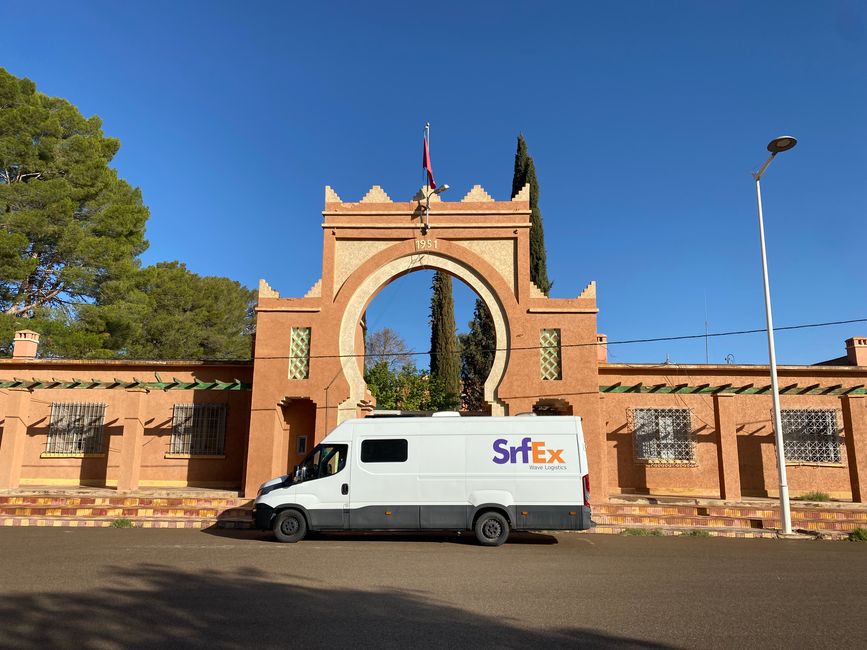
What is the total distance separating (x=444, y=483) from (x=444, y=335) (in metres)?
22.4

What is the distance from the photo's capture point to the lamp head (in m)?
13.3

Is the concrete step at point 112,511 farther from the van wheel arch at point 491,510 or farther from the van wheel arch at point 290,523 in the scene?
the van wheel arch at point 491,510

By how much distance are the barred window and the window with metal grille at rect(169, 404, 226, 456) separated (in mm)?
12859

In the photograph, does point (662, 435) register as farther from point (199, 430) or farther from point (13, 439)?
point (13, 439)

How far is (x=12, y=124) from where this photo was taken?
23.9m

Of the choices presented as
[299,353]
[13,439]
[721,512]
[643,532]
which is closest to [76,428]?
[13,439]

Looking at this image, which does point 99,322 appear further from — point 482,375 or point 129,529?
point 482,375

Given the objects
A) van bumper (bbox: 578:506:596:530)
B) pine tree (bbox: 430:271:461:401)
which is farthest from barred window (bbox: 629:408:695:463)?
pine tree (bbox: 430:271:461:401)

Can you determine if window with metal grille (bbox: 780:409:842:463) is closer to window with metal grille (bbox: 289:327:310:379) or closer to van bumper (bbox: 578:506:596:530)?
van bumper (bbox: 578:506:596:530)

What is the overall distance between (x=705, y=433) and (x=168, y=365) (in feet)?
55.4

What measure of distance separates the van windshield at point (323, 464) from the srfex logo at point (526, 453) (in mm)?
3081

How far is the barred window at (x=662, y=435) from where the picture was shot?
18.2 meters

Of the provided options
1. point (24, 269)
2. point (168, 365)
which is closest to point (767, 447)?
point (168, 365)

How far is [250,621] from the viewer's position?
5852 millimetres
